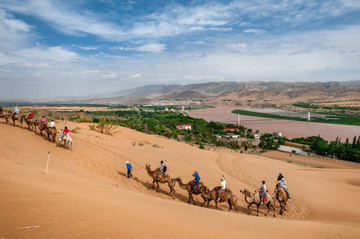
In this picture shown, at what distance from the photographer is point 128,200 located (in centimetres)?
893

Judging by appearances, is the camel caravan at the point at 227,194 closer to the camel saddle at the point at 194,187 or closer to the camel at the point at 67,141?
the camel saddle at the point at 194,187

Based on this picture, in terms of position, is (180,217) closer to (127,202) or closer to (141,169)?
(127,202)

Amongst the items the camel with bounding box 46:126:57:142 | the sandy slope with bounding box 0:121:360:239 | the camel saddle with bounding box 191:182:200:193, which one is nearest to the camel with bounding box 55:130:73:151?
the sandy slope with bounding box 0:121:360:239

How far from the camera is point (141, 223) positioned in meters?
6.31

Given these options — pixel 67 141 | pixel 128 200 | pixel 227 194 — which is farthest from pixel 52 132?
pixel 227 194

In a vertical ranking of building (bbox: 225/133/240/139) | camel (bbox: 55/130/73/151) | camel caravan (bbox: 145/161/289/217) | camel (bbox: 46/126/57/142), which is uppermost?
camel (bbox: 46/126/57/142)

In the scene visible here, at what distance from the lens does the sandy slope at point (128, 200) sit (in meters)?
5.71

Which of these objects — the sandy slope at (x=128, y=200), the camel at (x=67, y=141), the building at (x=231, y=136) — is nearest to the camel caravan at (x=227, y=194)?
the sandy slope at (x=128, y=200)

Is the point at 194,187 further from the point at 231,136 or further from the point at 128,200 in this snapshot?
the point at 231,136

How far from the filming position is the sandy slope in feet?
18.7

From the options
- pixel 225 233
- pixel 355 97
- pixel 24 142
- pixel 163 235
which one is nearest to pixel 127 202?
pixel 163 235

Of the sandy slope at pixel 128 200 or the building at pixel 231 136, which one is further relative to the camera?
the building at pixel 231 136

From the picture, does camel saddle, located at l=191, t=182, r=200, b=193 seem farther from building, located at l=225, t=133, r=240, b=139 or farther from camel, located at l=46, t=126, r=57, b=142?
building, located at l=225, t=133, r=240, b=139

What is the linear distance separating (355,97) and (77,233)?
243 metres
